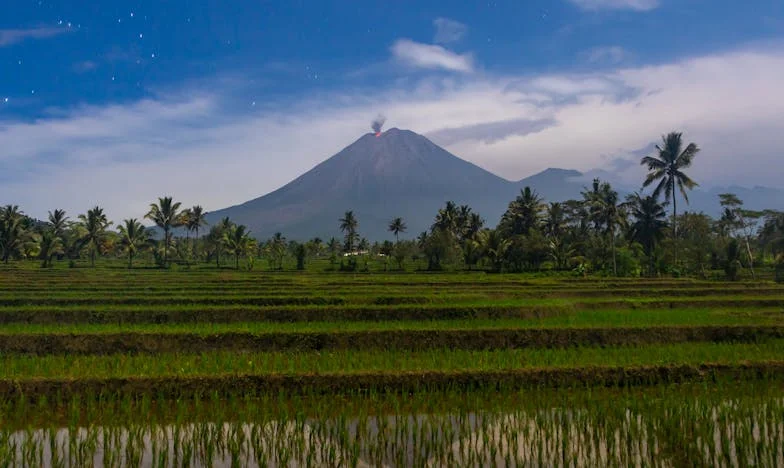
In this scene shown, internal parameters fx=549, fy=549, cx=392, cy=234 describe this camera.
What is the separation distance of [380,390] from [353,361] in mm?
1383

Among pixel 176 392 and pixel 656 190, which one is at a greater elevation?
pixel 656 190

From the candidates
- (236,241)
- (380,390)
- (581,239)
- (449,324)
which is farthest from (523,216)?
(380,390)

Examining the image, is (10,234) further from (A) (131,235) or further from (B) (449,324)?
(B) (449,324)

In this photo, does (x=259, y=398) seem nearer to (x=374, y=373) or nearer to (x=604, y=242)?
(x=374, y=373)

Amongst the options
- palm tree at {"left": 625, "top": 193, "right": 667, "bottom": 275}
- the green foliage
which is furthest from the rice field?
palm tree at {"left": 625, "top": 193, "right": 667, "bottom": 275}

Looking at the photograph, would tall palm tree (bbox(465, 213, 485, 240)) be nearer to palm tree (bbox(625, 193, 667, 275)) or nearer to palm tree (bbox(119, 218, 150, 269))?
palm tree (bbox(625, 193, 667, 275))

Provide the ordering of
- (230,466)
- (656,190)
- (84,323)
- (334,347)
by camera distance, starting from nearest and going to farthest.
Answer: (230,466), (334,347), (84,323), (656,190)

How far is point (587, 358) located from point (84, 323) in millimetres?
13255

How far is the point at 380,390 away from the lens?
9.22 meters

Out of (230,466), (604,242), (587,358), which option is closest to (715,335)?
(587,358)

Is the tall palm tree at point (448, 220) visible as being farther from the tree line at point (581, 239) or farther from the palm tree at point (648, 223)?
the palm tree at point (648, 223)

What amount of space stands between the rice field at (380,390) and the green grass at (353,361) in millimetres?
65

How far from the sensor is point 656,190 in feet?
163

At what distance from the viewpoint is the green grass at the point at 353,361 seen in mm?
9617
